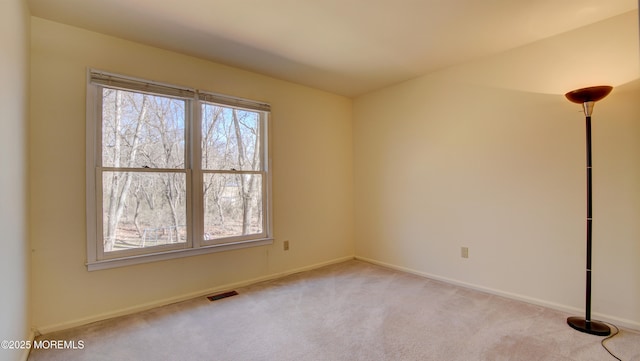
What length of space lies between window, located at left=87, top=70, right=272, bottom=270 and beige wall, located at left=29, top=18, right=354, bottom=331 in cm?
10

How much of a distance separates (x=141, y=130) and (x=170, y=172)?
45 centimetres

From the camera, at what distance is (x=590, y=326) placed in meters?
2.29

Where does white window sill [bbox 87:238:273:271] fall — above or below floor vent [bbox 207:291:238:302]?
above

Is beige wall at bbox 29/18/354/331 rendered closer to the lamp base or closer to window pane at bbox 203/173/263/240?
window pane at bbox 203/173/263/240

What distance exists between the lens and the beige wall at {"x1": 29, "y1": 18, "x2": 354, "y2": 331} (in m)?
2.34

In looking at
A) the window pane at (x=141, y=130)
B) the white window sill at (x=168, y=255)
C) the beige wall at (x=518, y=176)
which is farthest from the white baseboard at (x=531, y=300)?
the window pane at (x=141, y=130)

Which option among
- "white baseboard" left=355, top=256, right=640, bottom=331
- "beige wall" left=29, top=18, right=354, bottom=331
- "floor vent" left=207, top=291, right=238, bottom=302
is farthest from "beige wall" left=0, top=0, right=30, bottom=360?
"white baseboard" left=355, top=256, right=640, bottom=331

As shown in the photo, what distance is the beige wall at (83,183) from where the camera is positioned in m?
2.34

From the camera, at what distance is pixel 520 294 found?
2.90m

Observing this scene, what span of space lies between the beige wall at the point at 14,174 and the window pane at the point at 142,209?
1.85 feet

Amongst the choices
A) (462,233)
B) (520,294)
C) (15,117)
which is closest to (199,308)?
(15,117)

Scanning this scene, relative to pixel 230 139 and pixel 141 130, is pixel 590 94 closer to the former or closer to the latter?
pixel 230 139

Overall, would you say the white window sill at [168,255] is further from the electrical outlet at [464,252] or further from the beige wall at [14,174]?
the electrical outlet at [464,252]

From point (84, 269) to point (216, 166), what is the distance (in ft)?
4.69
